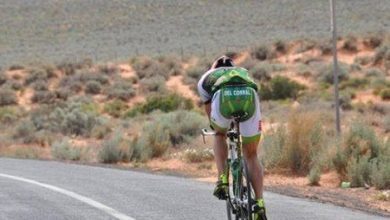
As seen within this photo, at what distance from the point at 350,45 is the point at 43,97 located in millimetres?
19372

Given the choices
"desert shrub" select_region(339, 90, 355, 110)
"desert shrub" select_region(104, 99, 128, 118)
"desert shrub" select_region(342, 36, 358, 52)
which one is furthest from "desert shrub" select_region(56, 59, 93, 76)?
"desert shrub" select_region(339, 90, 355, 110)

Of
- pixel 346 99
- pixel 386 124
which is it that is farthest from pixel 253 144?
pixel 346 99

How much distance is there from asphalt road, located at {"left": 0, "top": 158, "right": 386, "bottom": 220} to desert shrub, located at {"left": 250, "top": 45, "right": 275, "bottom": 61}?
3696 centimetres

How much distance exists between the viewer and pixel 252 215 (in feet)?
23.5

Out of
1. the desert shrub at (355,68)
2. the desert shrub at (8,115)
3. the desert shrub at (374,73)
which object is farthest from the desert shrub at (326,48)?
the desert shrub at (8,115)

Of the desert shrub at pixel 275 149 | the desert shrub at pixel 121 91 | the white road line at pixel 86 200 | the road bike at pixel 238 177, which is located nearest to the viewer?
the road bike at pixel 238 177

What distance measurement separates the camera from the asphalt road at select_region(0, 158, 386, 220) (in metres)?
9.83

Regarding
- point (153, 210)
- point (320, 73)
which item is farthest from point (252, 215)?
point (320, 73)

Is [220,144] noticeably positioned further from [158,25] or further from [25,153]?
[158,25]

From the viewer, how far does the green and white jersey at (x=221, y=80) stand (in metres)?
7.40

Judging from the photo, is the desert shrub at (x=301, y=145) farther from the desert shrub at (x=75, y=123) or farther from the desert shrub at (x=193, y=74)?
the desert shrub at (x=193, y=74)

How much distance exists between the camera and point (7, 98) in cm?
4381

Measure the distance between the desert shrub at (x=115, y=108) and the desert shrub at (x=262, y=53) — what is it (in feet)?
43.8

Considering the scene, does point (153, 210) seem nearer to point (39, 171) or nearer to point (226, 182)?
point (226, 182)
